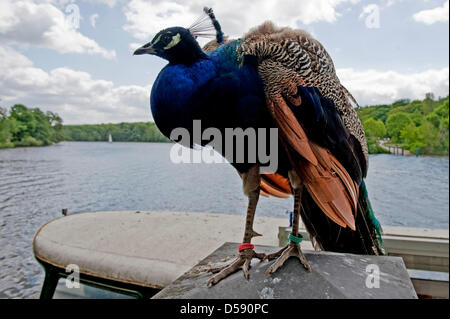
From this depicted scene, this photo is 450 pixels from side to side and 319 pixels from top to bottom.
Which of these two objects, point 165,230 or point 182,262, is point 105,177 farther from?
point 182,262

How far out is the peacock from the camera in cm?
151

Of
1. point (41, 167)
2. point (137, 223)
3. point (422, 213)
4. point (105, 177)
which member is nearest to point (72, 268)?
point (137, 223)

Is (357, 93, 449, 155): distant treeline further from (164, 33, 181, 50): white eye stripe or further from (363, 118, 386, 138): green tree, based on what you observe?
(164, 33, 181, 50): white eye stripe

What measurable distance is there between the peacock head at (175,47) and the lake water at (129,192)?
2.95 m

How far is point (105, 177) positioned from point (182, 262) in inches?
436

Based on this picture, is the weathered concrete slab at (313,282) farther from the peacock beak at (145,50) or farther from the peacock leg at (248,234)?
the peacock beak at (145,50)

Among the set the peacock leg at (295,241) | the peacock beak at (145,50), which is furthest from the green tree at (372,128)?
the peacock beak at (145,50)

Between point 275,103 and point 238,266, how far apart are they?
0.96 meters

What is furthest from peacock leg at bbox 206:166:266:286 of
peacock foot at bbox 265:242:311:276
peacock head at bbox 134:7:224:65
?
peacock head at bbox 134:7:224:65

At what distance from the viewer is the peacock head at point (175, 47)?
1.53 meters

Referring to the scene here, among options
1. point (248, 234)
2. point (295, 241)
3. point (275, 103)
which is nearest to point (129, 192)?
point (248, 234)

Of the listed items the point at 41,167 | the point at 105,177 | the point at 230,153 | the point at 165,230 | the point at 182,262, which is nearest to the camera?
the point at 230,153

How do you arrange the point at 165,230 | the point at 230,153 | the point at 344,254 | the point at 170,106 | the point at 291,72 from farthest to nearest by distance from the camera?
the point at 165,230 < the point at 344,254 < the point at 230,153 < the point at 291,72 < the point at 170,106

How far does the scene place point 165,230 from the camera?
612 centimetres
